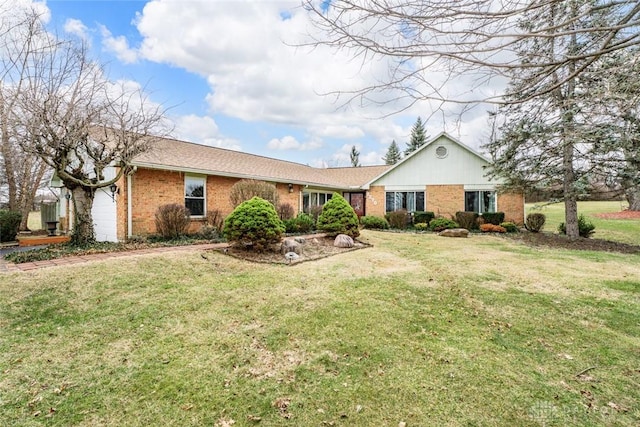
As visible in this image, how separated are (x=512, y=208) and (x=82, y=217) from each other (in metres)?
19.8

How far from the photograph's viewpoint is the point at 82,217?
8.69 metres

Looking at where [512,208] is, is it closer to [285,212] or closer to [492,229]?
[492,229]

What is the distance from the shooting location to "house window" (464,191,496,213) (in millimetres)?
18375

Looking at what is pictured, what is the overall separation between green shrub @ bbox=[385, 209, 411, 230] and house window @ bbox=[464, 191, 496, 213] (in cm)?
367

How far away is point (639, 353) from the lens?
390cm

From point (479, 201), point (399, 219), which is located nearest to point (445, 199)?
point (479, 201)

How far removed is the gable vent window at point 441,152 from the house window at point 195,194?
45.1 feet

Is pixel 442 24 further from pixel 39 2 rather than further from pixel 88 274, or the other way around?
pixel 39 2

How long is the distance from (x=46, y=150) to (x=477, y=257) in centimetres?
1201

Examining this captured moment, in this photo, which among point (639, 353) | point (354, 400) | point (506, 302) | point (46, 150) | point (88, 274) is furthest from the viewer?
point (46, 150)

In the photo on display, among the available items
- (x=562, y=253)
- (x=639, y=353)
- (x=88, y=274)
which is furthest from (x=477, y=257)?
(x=88, y=274)

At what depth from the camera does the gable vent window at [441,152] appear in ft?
63.0

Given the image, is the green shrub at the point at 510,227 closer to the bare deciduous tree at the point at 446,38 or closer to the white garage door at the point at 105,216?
the bare deciduous tree at the point at 446,38

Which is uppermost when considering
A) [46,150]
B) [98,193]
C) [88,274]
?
[46,150]
